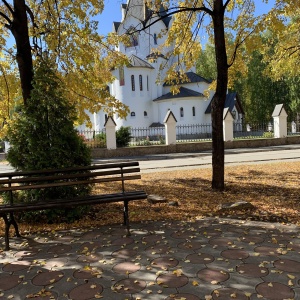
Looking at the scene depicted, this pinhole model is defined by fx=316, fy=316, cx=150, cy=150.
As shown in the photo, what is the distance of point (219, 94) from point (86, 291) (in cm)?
577

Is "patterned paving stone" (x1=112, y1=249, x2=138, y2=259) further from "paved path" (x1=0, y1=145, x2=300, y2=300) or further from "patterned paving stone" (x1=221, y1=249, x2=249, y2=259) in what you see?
"patterned paving stone" (x1=221, y1=249, x2=249, y2=259)

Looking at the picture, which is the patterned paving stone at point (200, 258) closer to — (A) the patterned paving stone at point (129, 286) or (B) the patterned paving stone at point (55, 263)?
(A) the patterned paving stone at point (129, 286)

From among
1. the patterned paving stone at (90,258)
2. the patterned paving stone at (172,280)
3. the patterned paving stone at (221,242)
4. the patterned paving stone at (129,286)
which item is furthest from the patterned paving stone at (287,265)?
the patterned paving stone at (90,258)

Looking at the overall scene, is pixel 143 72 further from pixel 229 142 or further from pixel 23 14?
pixel 23 14

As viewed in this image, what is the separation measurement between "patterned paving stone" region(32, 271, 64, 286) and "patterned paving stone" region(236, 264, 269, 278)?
1.93 m

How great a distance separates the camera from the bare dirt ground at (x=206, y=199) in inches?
219

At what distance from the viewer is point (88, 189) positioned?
5.74 m

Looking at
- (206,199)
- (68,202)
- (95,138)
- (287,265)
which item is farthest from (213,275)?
(95,138)

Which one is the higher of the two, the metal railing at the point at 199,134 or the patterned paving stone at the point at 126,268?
the metal railing at the point at 199,134

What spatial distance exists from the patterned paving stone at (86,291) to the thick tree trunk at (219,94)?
5245 millimetres

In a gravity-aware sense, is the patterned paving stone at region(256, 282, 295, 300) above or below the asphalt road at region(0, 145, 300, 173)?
below

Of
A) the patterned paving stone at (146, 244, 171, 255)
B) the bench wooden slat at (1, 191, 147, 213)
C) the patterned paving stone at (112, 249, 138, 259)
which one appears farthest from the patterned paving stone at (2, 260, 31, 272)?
the patterned paving stone at (146, 244, 171, 255)

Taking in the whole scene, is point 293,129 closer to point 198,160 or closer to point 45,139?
point 198,160

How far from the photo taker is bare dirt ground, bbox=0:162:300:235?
18.2ft
